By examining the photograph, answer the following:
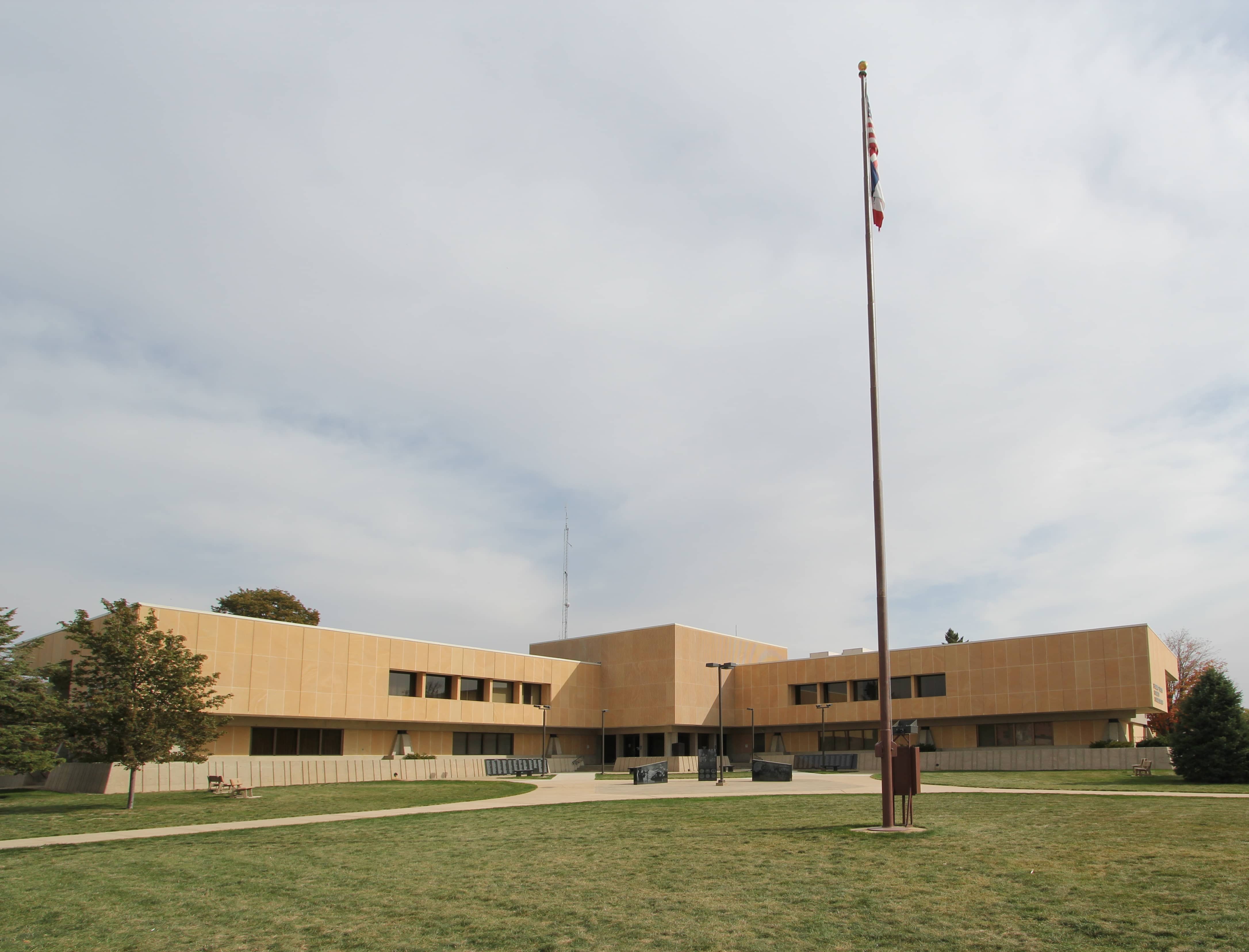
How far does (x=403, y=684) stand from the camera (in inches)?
2158

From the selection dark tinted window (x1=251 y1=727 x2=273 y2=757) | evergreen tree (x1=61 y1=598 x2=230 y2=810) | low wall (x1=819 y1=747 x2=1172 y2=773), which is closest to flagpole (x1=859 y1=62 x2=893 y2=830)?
evergreen tree (x1=61 y1=598 x2=230 y2=810)

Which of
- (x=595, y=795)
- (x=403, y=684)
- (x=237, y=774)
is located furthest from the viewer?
(x=403, y=684)

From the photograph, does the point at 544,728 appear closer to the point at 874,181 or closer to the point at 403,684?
the point at 403,684

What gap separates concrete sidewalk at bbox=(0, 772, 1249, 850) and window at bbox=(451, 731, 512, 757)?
843 inches

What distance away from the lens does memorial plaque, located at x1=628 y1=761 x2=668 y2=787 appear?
35.8m

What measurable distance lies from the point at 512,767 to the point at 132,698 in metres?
25.3

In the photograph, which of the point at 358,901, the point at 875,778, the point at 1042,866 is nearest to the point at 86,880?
the point at 358,901

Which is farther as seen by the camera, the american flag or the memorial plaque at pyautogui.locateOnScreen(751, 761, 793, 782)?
the memorial plaque at pyautogui.locateOnScreen(751, 761, 793, 782)

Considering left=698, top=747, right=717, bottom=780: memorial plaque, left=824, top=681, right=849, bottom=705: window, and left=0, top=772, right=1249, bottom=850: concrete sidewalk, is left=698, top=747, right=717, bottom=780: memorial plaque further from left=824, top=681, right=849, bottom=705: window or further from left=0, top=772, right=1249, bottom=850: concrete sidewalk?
left=824, top=681, right=849, bottom=705: window

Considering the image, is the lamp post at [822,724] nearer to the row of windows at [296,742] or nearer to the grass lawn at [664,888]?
the row of windows at [296,742]

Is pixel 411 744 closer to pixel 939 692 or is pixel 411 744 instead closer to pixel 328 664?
pixel 328 664

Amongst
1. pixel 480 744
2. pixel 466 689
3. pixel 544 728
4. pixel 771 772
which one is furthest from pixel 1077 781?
pixel 480 744

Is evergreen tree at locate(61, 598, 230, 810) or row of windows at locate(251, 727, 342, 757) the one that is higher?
evergreen tree at locate(61, 598, 230, 810)

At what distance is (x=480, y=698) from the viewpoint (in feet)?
197
